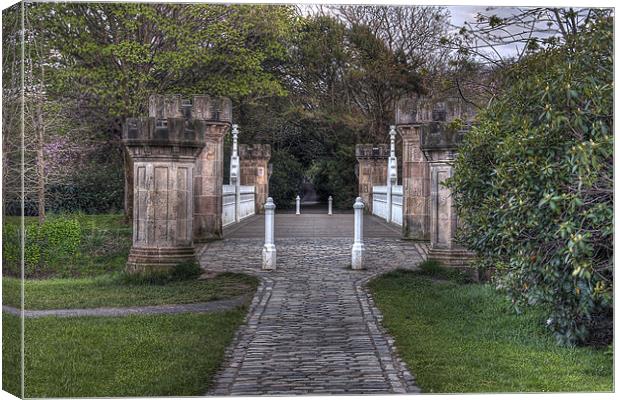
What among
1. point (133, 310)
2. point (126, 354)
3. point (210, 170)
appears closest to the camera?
point (126, 354)

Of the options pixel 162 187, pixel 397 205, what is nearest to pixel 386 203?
pixel 397 205

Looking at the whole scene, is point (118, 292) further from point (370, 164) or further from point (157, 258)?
point (370, 164)

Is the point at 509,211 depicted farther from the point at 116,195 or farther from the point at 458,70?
the point at 116,195

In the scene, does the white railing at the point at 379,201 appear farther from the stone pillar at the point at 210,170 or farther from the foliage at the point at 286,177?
the stone pillar at the point at 210,170

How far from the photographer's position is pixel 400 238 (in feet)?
34.5

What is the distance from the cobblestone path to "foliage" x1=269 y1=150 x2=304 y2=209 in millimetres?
372

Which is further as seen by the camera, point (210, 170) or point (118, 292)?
point (210, 170)

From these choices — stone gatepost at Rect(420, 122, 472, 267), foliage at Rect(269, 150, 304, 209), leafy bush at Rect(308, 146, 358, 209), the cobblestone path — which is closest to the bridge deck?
the cobblestone path

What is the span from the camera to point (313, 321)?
6512 mm

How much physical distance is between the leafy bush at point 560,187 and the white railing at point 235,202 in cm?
738

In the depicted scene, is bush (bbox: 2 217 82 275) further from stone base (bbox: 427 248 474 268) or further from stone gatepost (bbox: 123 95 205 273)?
stone base (bbox: 427 248 474 268)

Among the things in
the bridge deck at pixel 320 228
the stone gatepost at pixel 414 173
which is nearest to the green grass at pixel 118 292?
the bridge deck at pixel 320 228

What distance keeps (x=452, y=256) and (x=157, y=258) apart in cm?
310

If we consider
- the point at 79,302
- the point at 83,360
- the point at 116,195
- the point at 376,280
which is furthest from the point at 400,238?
the point at 83,360
